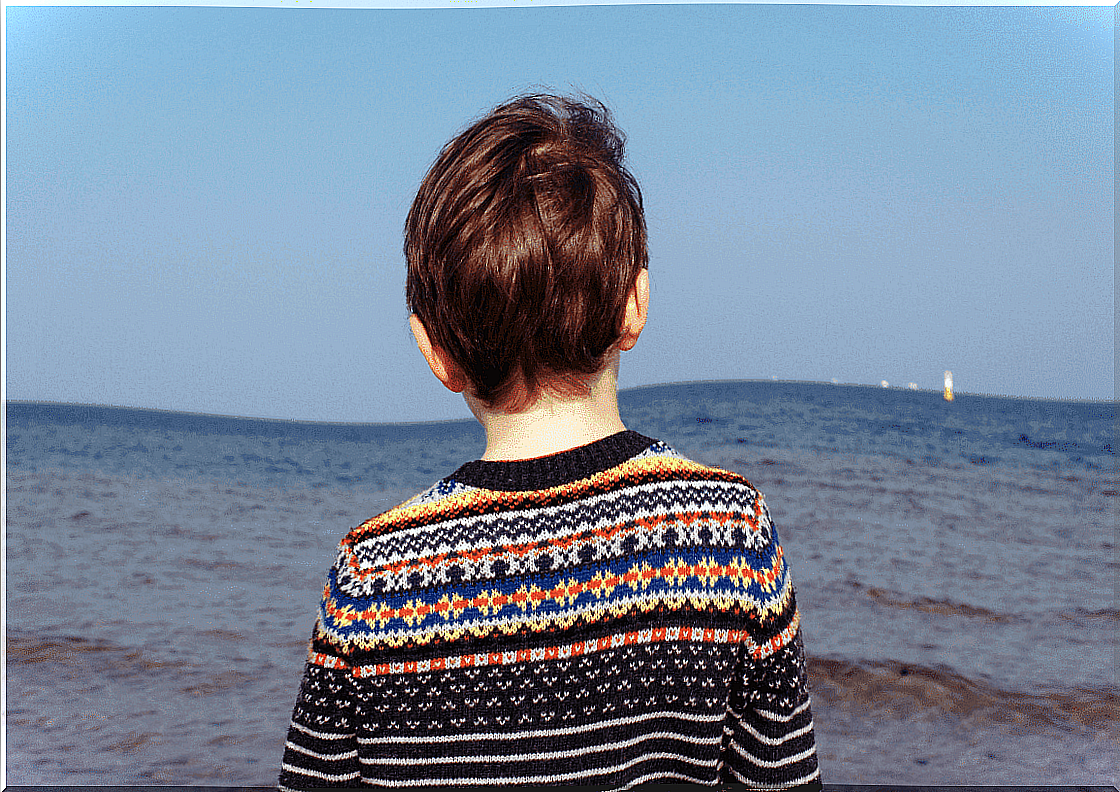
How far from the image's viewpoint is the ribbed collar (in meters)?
0.58

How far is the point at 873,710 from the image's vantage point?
2121 mm

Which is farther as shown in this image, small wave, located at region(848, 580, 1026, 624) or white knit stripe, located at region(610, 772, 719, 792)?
small wave, located at region(848, 580, 1026, 624)

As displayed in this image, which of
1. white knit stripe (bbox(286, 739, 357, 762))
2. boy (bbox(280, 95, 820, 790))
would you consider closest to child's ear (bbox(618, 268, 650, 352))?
boy (bbox(280, 95, 820, 790))

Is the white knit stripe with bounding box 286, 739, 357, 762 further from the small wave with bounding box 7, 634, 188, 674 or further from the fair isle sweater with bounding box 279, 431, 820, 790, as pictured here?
the small wave with bounding box 7, 634, 188, 674

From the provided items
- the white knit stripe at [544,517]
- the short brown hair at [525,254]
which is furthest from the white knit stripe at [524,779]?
the short brown hair at [525,254]

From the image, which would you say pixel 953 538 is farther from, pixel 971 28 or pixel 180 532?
pixel 180 532

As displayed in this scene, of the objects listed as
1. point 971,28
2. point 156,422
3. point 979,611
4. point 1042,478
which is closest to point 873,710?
point 979,611

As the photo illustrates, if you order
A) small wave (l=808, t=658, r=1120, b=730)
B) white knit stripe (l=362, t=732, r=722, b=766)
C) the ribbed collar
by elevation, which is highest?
the ribbed collar

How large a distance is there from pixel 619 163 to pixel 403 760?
465 millimetres

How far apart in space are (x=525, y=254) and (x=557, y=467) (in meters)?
0.15

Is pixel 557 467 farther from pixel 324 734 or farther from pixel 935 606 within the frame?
pixel 935 606

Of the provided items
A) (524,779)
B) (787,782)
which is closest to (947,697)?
(787,782)

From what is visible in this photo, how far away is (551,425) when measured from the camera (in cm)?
61

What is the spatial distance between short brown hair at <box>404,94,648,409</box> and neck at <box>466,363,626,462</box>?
0.01m
